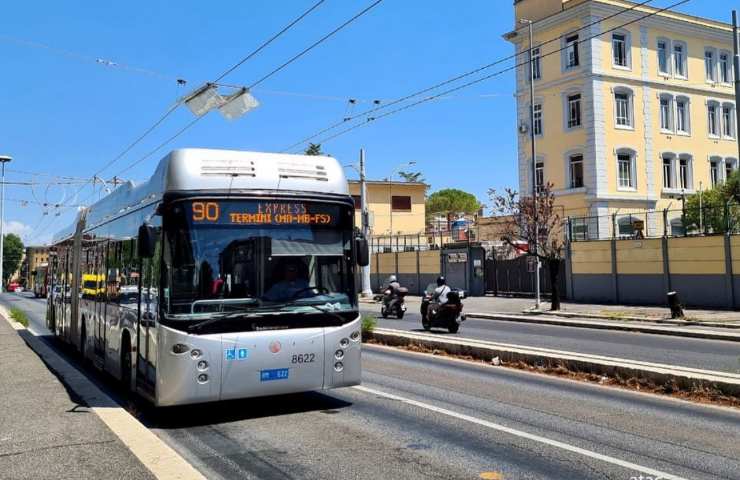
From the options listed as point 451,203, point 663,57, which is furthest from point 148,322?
point 451,203

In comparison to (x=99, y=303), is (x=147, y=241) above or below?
above

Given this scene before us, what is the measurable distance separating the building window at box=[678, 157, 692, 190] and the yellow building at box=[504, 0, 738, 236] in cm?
6

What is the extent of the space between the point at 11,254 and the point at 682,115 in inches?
4803

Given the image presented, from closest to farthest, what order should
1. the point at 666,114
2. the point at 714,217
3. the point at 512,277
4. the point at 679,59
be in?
the point at 714,217 < the point at 512,277 < the point at 666,114 < the point at 679,59

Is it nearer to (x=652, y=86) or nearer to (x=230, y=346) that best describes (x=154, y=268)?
(x=230, y=346)

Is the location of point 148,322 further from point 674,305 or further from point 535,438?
point 674,305

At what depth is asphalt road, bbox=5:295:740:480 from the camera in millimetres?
5832

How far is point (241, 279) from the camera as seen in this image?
7645 millimetres

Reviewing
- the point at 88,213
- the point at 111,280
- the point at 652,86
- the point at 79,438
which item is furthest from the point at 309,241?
the point at 652,86

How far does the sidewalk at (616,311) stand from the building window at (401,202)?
34.2 metres

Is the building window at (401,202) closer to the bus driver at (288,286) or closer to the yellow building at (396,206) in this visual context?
the yellow building at (396,206)

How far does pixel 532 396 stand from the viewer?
356 inches

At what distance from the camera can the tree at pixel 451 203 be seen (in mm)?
105688

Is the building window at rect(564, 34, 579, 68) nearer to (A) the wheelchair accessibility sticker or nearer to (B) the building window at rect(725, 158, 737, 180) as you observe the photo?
(B) the building window at rect(725, 158, 737, 180)
